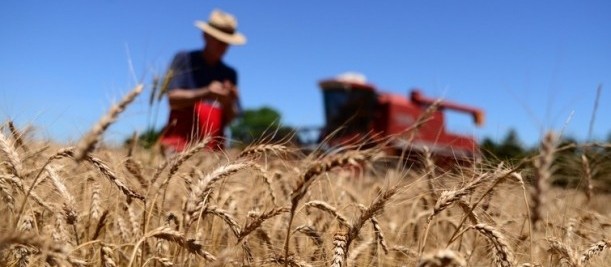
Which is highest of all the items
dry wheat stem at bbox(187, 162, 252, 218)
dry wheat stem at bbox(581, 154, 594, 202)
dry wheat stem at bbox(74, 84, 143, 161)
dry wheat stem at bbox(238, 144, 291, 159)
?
dry wheat stem at bbox(74, 84, 143, 161)

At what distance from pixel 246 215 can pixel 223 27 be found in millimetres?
3946

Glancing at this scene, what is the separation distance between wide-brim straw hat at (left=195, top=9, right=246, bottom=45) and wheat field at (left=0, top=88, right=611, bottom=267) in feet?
9.30

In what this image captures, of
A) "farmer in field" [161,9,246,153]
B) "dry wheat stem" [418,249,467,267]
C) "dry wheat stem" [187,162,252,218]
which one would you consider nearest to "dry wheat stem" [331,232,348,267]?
"dry wheat stem" [187,162,252,218]

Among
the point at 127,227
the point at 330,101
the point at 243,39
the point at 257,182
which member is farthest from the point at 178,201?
the point at 330,101

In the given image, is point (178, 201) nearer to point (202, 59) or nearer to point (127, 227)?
point (127, 227)

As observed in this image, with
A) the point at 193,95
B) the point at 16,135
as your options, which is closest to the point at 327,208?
the point at 16,135

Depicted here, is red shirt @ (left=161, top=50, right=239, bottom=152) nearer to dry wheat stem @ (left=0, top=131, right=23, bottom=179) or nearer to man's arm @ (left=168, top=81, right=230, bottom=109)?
man's arm @ (left=168, top=81, right=230, bottom=109)

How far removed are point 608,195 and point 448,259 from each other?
343 centimetres

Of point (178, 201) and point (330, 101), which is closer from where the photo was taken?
point (178, 201)

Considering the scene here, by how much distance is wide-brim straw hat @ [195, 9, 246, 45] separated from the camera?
18.1 feet

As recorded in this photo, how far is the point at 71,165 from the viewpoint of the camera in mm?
2496

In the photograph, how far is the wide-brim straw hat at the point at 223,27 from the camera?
5.52m

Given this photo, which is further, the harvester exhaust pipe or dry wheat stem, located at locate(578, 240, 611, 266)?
the harvester exhaust pipe

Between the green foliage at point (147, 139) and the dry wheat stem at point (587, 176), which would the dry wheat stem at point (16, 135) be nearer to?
the green foliage at point (147, 139)
